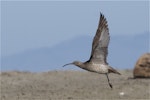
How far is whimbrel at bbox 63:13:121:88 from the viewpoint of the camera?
9055mm

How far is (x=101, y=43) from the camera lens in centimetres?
956

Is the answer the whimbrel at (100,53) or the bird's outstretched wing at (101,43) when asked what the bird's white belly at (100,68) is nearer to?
the whimbrel at (100,53)

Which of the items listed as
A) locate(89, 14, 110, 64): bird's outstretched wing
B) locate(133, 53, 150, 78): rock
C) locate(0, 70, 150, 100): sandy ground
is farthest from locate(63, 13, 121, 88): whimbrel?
locate(133, 53, 150, 78): rock

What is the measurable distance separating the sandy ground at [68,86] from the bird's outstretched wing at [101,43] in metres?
8.74

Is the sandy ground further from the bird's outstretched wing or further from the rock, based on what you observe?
the bird's outstretched wing

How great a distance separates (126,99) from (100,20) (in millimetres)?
8803

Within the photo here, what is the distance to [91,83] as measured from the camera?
22438 millimetres

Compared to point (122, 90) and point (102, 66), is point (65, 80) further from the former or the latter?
point (102, 66)

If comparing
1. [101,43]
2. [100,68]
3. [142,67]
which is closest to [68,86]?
[142,67]

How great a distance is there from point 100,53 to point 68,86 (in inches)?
491

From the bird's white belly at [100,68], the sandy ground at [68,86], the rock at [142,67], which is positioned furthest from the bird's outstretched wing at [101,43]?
the rock at [142,67]

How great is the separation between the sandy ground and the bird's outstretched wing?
874 cm

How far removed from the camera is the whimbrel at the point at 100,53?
9055mm

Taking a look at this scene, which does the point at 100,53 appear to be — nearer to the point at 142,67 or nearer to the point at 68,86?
the point at 68,86
